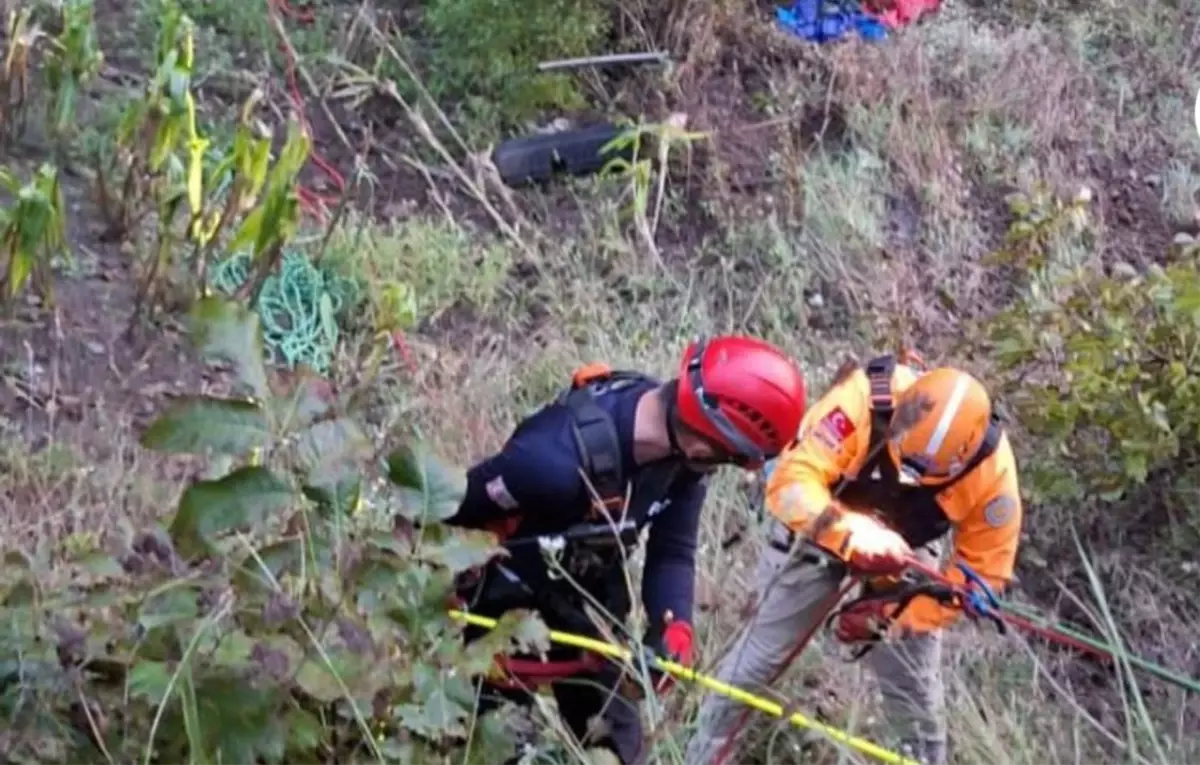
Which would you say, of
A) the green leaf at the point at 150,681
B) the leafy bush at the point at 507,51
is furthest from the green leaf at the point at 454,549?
the leafy bush at the point at 507,51

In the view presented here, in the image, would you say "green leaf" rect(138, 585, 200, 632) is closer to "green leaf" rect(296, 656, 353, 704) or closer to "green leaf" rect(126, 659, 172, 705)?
"green leaf" rect(126, 659, 172, 705)

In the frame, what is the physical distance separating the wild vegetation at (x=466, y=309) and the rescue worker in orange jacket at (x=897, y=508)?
12cm

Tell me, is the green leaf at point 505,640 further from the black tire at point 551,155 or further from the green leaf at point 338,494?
the black tire at point 551,155

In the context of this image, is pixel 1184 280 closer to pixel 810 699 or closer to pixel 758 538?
pixel 758 538

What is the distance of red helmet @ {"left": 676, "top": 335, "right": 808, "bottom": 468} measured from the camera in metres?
3.74

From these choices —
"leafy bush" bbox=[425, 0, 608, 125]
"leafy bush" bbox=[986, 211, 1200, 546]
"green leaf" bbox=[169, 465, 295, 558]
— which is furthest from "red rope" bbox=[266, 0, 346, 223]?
"green leaf" bbox=[169, 465, 295, 558]

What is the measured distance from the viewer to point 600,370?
4152mm

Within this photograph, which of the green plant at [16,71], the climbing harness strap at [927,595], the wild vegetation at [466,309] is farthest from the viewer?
the green plant at [16,71]

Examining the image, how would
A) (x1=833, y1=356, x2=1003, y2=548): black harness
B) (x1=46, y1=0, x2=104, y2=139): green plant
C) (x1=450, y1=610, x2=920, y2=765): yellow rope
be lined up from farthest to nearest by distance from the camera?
(x1=46, y1=0, x2=104, y2=139): green plant < (x1=833, y1=356, x2=1003, y2=548): black harness < (x1=450, y1=610, x2=920, y2=765): yellow rope

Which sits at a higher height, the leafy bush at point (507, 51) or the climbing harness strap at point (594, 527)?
the climbing harness strap at point (594, 527)

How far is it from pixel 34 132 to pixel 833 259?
3.25 m

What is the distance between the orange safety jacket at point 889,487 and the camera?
4102mm

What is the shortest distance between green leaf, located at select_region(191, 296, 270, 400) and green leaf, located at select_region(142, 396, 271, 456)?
0.04 meters

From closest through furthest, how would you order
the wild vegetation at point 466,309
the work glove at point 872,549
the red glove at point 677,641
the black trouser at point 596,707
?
the wild vegetation at point 466,309, the work glove at point 872,549, the black trouser at point 596,707, the red glove at point 677,641
